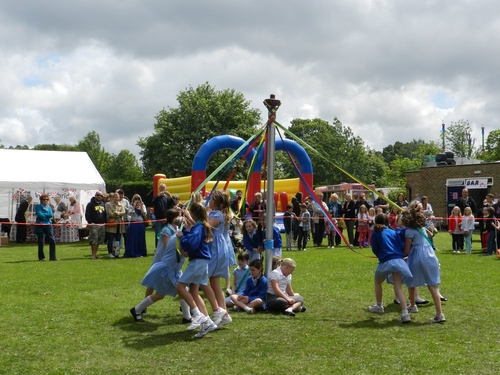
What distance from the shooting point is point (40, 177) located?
20078mm

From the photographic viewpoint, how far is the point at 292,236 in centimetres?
1812

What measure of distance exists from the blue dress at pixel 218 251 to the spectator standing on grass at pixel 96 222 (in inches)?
331

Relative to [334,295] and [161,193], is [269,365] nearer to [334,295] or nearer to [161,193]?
[334,295]

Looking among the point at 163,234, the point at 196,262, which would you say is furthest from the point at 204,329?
the point at 163,234

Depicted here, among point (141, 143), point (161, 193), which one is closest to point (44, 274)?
point (161, 193)

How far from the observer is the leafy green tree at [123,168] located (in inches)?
3147

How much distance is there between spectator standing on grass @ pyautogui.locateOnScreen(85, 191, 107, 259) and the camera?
15094mm

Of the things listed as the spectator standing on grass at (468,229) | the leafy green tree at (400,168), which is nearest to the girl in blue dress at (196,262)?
the spectator standing on grass at (468,229)

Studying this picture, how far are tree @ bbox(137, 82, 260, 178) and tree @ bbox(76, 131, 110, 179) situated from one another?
41.9 metres

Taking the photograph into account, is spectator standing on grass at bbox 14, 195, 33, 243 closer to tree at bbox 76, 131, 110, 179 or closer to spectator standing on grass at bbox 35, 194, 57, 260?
spectator standing on grass at bbox 35, 194, 57, 260

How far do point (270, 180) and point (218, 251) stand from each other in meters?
1.56

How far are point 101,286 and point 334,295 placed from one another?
3.97m

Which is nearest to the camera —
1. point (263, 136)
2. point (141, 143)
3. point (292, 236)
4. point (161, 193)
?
point (263, 136)

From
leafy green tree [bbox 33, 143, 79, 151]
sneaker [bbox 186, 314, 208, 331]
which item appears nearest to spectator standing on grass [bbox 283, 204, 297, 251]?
sneaker [bbox 186, 314, 208, 331]
